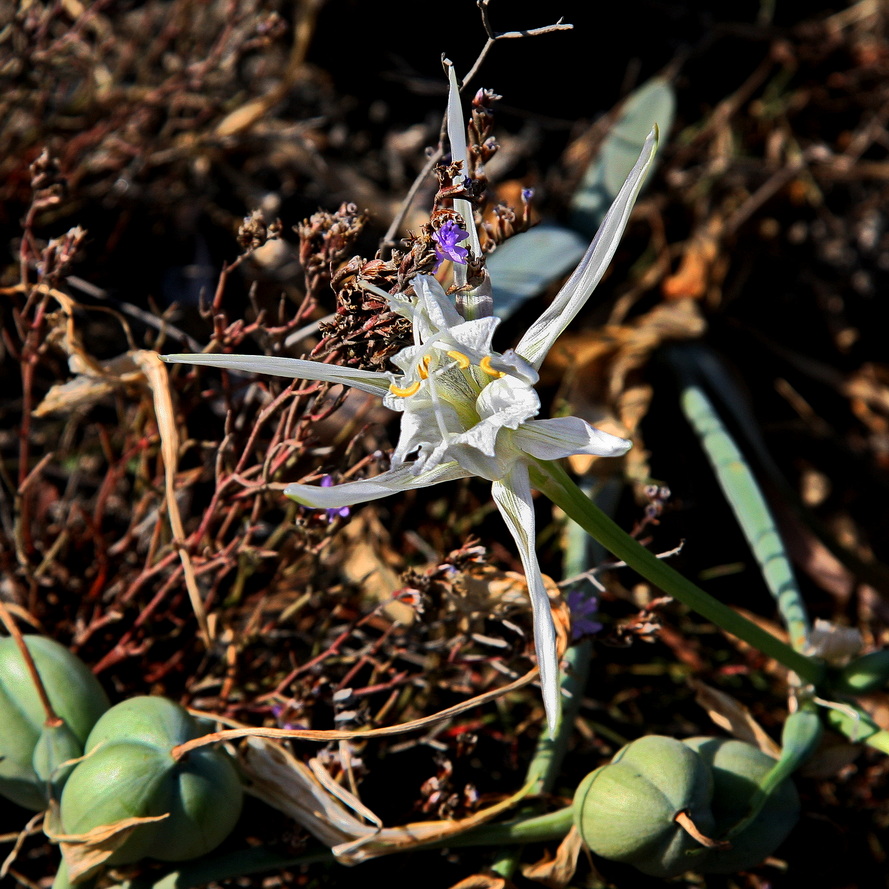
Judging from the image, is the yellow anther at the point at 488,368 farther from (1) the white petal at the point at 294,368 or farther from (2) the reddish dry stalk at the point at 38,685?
(2) the reddish dry stalk at the point at 38,685

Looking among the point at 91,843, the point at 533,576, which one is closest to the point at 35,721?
the point at 91,843

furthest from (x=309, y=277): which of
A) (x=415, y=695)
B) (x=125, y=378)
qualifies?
(x=415, y=695)

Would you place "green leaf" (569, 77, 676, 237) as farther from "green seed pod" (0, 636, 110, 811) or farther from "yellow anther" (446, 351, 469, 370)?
"green seed pod" (0, 636, 110, 811)

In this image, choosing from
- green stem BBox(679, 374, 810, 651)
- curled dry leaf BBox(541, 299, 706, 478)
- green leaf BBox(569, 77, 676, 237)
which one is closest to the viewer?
green stem BBox(679, 374, 810, 651)

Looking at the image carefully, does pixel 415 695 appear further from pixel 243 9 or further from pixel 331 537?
pixel 243 9

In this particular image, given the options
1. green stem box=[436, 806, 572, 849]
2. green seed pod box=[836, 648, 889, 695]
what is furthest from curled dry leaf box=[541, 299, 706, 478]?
green stem box=[436, 806, 572, 849]

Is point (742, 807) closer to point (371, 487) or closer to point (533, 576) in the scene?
point (533, 576)
